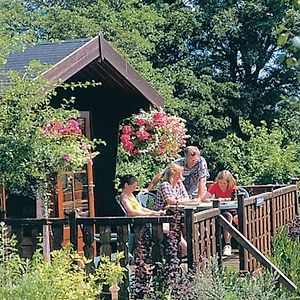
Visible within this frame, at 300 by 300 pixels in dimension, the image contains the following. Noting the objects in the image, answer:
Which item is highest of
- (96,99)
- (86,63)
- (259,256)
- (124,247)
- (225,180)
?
(86,63)

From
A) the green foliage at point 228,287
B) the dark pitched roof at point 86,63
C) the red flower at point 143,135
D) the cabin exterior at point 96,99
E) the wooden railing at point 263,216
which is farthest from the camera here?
the red flower at point 143,135

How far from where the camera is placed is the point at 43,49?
871 centimetres

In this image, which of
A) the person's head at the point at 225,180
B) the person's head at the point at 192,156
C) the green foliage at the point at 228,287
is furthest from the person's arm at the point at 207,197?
the green foliage at the point at 228,287

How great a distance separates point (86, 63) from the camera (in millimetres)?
8227

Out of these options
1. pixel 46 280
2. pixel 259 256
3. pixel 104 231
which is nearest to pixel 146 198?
pixel 259 256

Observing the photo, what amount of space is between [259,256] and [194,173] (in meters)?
2.24

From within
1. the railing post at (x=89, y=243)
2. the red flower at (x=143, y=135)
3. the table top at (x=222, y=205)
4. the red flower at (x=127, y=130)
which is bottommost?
the railing post at (x=89, y=243)

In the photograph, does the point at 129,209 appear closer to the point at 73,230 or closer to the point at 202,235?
the point at 202,235

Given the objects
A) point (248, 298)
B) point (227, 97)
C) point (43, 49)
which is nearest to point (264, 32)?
point (227, 97)

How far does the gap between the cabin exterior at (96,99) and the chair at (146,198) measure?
0.76 metres

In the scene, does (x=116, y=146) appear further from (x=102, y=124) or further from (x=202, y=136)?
(x=202, y=136)

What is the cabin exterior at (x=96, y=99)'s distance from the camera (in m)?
8.20

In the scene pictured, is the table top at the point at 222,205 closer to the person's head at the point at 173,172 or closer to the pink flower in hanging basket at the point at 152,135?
the person's head at the point at 173,172

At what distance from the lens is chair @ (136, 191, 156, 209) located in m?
9.45
